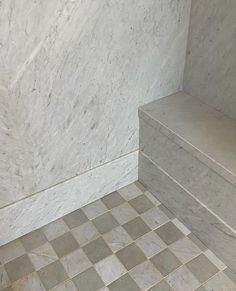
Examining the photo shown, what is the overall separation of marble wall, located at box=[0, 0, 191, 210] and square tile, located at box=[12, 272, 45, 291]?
255 mm

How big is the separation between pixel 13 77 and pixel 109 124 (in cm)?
40

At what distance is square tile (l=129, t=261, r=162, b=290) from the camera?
3.50 ft

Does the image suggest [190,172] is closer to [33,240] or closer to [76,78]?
[76,78]

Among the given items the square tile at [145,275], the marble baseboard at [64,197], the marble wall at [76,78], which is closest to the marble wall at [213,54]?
the marble wall at [76,78]

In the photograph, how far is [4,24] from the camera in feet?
2.76

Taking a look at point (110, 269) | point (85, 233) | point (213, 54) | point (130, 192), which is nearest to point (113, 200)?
point (130, 192)

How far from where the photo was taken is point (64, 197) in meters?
1.25

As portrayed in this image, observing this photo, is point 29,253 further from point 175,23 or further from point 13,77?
point 175,23

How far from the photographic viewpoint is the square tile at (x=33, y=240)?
1188 mm

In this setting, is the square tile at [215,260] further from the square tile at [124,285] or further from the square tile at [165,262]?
the square tile at [124,285]

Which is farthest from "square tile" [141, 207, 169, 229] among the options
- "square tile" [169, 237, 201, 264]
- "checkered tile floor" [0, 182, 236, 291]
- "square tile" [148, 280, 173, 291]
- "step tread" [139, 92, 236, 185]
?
"step tread" [139, 92, 236, 185]

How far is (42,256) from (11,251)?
117 millimetres

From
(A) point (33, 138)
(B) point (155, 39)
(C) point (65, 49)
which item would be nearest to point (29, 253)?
(A) point (33, 138)

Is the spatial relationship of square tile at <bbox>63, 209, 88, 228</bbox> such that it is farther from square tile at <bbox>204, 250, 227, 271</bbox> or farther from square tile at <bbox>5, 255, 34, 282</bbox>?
square tile at <bbox>204, 250, 227, 271</bbox>
